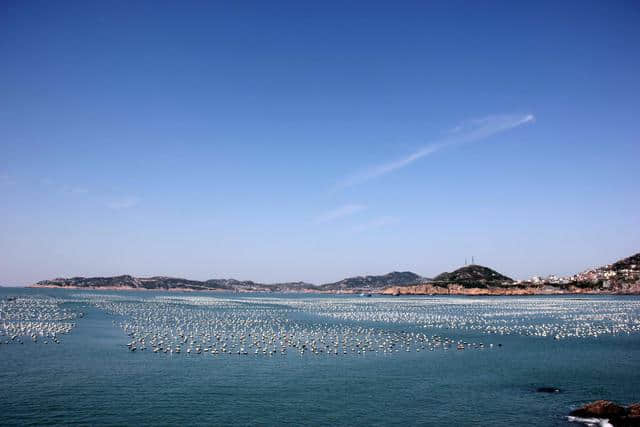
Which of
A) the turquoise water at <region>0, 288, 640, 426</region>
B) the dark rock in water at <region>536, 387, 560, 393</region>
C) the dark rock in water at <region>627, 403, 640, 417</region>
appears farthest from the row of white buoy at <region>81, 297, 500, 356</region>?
the dark rock in water at <region>627, 403, 640, 417</region>

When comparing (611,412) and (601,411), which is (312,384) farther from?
(611,412)

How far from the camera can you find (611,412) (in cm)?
2873

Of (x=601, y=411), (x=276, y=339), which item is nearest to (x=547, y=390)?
(x=601, y=411)

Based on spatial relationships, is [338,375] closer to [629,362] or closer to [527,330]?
[629,362]

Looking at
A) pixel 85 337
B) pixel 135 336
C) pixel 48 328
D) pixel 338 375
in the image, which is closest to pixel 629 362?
pixel 338 375

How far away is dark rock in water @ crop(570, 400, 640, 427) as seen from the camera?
2767 cm

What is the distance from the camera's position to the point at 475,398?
111 feet

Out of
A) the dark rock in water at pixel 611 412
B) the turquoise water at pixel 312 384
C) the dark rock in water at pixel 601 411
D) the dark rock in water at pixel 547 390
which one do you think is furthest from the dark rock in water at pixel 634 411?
the dark rock in water at pixel 547 390

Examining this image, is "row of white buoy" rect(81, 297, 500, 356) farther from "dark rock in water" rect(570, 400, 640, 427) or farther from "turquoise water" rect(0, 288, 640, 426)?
"dark rock in water" rect(570, 400, 640, 427)

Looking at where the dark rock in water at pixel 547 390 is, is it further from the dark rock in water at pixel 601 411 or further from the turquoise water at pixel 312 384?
the dark rock in water at pixel 601 411

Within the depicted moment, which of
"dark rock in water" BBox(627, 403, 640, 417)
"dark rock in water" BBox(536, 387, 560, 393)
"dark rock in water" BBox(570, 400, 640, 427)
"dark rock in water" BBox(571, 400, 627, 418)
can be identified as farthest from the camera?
"dark rock in water" BBox(536, 387, 560, 393)

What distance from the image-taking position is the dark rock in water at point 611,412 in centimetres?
2767

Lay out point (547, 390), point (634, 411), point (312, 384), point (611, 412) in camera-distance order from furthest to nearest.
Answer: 1. point (312, 384)
2. point (547, 390)
3. point (611, 412)
4. point (634, 411)

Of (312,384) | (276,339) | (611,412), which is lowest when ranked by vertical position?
(312,384)
